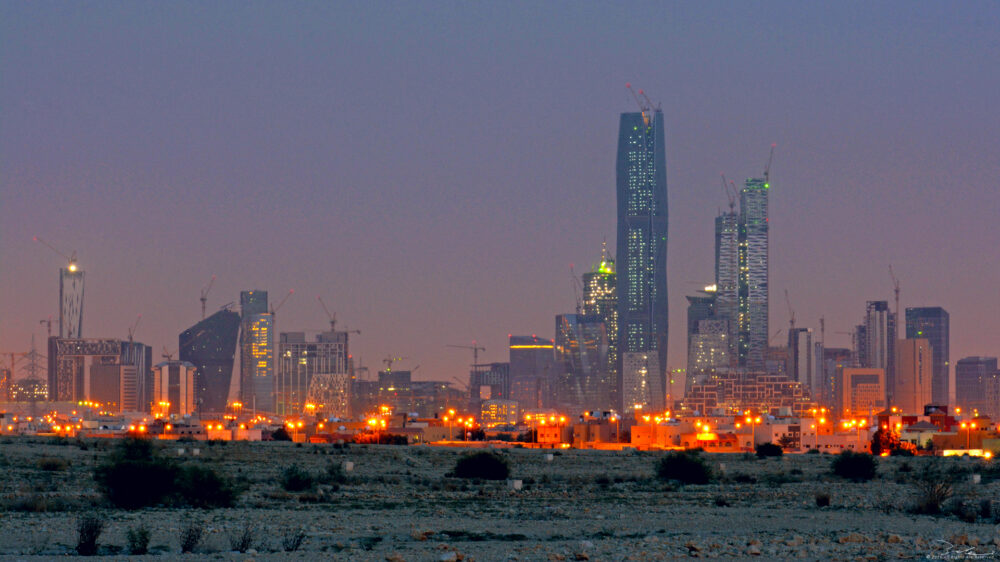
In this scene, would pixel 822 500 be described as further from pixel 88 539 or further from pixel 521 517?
pixel 88 539

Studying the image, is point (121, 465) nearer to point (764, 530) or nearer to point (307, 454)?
point (764, 530)

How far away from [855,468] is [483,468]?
599 inches

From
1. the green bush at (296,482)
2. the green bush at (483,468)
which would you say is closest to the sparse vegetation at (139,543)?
the green bush at (296,482)

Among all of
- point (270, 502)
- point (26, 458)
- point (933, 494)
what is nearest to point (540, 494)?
point (270, 502)

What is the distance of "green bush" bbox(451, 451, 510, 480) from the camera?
1997 inches

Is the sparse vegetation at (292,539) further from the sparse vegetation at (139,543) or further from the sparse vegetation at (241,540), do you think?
the sparse vegetation at (139,543)

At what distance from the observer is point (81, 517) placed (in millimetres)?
30344

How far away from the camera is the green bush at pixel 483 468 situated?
50719mm

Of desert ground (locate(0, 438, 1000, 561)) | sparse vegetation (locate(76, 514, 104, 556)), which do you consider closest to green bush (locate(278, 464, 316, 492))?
desert ground (locate(0, 438, 1000, 561))

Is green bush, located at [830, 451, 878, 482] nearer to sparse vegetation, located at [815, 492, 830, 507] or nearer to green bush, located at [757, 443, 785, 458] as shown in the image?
sparse vegetation, located at [815, 492, 830, 507]

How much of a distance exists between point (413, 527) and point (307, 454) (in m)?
35.0

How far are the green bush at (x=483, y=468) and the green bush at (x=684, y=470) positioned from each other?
5.99m

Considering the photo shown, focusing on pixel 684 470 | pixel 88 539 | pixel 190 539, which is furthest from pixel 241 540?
pixel 684 470

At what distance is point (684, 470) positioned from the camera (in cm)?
5053
